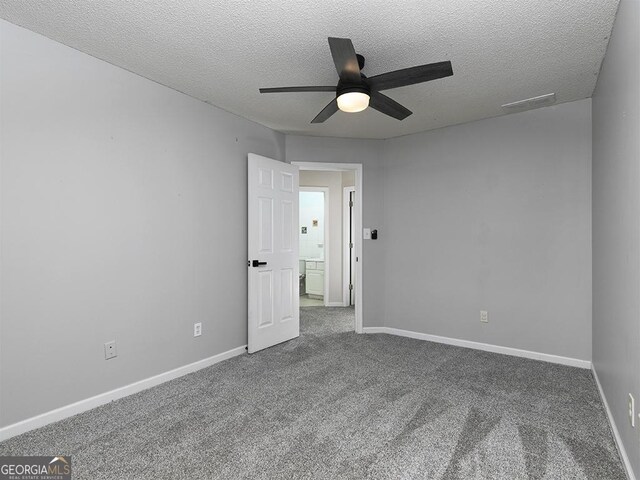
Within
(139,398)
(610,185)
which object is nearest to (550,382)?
(610,185)

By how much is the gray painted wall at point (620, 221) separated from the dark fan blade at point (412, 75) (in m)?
0.80

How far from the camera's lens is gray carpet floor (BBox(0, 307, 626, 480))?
1808mm

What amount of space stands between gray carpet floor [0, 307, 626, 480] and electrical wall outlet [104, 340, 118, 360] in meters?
0.32

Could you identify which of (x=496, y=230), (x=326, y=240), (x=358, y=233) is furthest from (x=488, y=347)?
(x=326, y=240)

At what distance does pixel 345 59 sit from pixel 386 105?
0.57 metres

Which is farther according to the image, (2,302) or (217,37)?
(217,37)

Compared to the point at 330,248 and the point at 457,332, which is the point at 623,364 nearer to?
the point at 457,332

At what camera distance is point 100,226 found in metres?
2.51

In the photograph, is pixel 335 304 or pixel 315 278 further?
pixel 315 278

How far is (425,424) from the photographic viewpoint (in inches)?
87.2

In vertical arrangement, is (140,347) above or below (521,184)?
below

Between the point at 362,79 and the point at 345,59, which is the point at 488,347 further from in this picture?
the point at 345,59

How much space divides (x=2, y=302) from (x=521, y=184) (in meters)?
4.14

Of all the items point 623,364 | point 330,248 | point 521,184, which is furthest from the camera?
point 330,248
